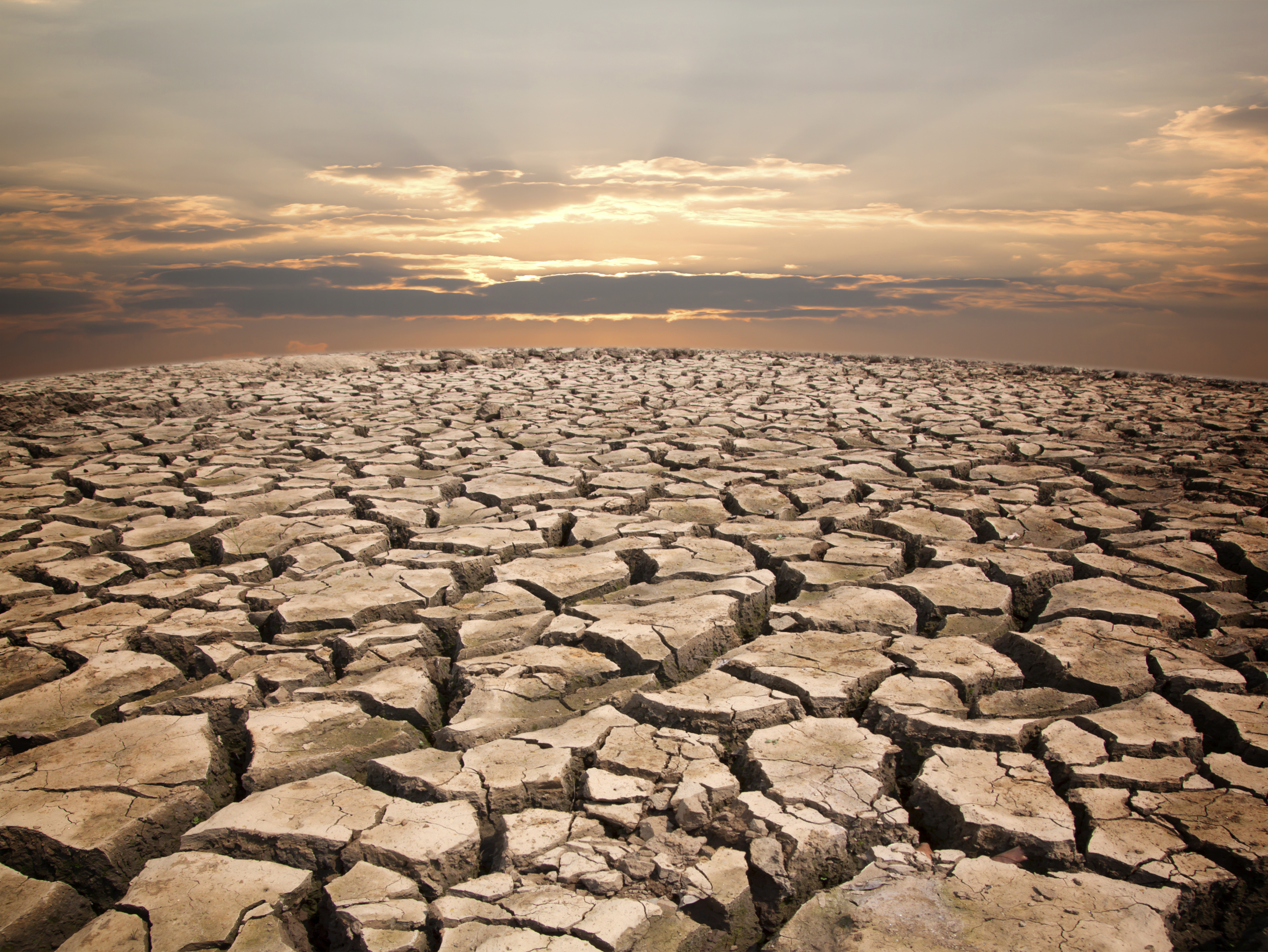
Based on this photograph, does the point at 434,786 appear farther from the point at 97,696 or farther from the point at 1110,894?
the point at 1110,894

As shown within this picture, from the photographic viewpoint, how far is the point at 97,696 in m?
2.02

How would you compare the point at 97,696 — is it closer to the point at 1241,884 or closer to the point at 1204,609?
the point at 1241,884

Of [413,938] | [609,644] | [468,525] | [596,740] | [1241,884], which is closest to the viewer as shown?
[413,938]

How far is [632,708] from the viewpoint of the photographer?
1.92 metres

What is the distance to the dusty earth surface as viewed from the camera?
4.40 feet

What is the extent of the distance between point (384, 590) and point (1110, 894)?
2215 millimetres

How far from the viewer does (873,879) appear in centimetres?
138

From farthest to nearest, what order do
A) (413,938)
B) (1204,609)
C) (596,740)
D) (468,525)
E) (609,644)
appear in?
1. (468,525)
2. (1204,609)
3. (609,644)
4. (596,740)
5. (413,938)

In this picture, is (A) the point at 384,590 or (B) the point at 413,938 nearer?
(B) the point at 413,938

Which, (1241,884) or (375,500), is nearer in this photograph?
(1241,884)

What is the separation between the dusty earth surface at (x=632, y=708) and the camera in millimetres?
1341

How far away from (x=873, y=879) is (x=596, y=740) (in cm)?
68

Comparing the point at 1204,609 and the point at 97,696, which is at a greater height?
the point at 1204,609

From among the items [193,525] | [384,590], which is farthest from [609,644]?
[193,525]
